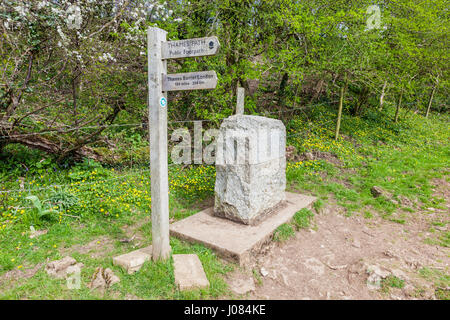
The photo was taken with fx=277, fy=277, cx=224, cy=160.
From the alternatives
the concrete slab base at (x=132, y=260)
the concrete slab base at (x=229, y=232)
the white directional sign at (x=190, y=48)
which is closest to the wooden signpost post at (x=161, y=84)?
the white directional sign at (x=190, y=48)

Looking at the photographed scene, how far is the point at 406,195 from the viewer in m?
5.88

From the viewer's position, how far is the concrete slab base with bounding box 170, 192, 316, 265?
11.5ft

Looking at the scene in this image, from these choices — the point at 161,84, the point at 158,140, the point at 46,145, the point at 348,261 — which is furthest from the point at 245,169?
the point at 46,145

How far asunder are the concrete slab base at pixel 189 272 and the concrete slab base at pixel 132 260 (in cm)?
35

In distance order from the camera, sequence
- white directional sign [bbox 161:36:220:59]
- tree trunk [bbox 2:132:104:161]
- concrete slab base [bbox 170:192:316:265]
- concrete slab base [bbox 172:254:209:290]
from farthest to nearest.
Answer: tree trunk [bbox 2:132:104:161]
concrete slab base [bbox 170:192:316:265]
concrete slab base [bbox 172:254:209:290]
white directional sign [bbox 161:36:220:59]

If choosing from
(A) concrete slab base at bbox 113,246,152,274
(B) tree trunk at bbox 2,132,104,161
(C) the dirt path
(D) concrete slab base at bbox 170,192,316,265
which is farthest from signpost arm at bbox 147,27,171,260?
(B) tree trunk at bbox 2,132,104,161

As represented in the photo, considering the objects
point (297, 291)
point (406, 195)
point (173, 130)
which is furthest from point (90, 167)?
point (406, 195)

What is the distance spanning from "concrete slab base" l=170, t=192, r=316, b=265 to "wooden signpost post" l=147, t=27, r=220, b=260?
76cm

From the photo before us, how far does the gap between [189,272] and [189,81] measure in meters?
2.08

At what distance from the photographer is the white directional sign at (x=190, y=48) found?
2736mm

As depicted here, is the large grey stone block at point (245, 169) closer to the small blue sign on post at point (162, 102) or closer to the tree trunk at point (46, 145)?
the small blue sign on post at point (162, 102)

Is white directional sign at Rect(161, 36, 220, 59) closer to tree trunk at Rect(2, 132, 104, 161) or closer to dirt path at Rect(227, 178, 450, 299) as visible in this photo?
dirt path at Rect(227, 178, 450, 299)

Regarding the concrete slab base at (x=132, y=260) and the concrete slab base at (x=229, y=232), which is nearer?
the concrete slab base at (x=132, y=260)

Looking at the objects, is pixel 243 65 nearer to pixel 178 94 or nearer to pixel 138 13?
pixel 178 94
